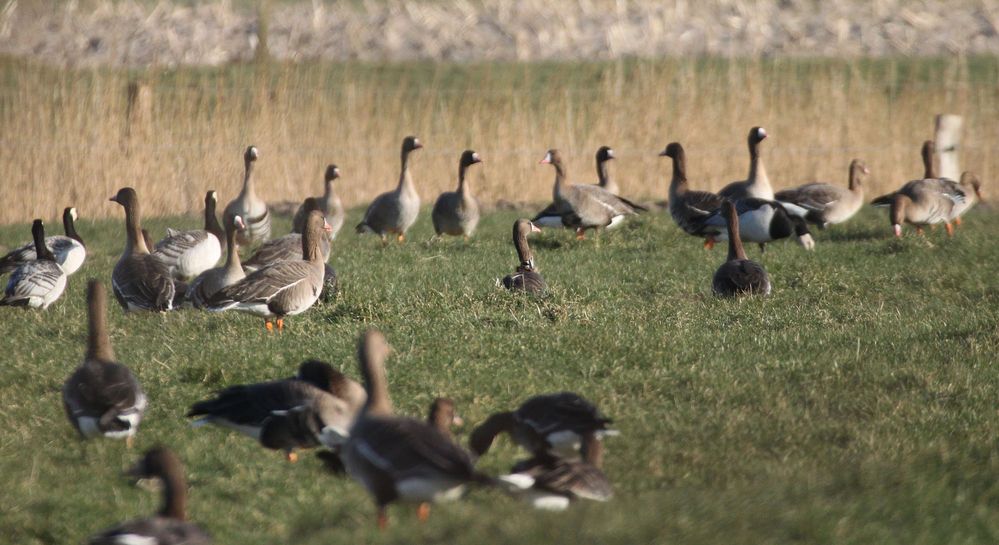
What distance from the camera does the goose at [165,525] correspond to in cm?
594

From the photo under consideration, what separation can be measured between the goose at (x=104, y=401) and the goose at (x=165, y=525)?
163 cm

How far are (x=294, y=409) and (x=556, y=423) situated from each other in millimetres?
1735

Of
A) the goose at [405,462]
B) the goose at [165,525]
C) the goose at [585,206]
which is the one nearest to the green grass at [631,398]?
the goose at [405,462]

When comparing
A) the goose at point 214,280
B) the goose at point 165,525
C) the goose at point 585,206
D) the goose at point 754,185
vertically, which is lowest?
the goose at point 165,525

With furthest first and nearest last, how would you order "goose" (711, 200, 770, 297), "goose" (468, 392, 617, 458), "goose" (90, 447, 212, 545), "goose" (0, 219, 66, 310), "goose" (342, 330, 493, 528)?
"goose" (0, 219, 66, 310) → "goose" (711, 200, 770, 297) → "goose" (468, 392, 617, 458) → "goose" (342, 330, 493, 528) → "goose" (90, 447, 212, 545)

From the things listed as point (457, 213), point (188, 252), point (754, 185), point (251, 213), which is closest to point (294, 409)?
point (188, 252)

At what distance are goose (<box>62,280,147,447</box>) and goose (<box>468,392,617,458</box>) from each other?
2.54 meters

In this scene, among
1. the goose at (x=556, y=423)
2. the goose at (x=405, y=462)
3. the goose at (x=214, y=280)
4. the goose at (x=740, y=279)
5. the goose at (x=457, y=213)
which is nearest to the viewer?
the goose at (x=405, y=462)

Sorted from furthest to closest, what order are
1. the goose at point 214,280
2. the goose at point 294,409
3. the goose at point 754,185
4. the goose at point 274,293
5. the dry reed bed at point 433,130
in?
the dry reed bed at point 433,130, the goose at point 754,185, the goose at point 214,280, the goose at point 274,293, the goose at point 294,409

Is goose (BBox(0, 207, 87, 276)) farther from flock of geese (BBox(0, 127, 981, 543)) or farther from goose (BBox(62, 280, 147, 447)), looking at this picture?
goose (BBox(62, 280, 147, 447))

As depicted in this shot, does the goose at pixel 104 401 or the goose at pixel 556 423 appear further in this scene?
the goose at pixel 104 401

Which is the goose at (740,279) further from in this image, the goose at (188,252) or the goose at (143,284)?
the goose at (188,252)

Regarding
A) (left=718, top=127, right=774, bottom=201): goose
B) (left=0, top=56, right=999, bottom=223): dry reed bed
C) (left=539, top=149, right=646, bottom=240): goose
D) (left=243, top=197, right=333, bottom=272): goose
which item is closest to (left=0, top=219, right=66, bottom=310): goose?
(left=243, top=197, right=333, bottom=272): goose

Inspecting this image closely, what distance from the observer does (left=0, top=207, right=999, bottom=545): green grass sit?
20.9 feet
